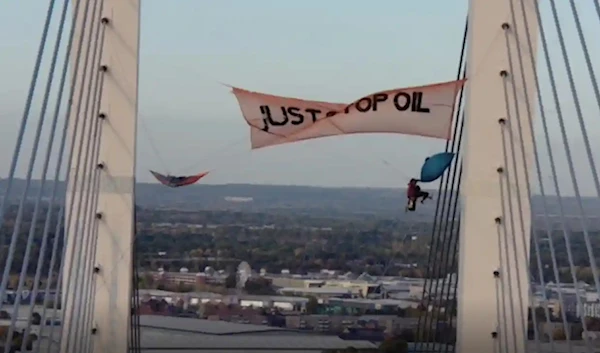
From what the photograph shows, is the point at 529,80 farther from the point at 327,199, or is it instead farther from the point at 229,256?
the point at 229,256

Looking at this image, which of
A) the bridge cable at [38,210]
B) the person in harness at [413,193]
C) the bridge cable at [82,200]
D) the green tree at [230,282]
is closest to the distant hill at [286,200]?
the green tree at [230,282]

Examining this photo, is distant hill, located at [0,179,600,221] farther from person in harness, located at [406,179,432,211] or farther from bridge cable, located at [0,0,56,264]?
bridge cable, located at [0,0,56,264]

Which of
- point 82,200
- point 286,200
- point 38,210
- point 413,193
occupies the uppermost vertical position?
point 286,200

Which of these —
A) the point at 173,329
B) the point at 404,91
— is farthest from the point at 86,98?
the point at 173,329

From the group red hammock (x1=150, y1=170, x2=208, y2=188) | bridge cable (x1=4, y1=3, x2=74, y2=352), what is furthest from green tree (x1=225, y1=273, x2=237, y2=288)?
→ bridge cable (x1=4, y1=3, x2=74, y2=352)

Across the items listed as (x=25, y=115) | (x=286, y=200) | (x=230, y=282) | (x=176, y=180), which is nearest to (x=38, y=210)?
(x=25, y=115)

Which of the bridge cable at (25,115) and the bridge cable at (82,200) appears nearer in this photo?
the bridge cable at (25,115)

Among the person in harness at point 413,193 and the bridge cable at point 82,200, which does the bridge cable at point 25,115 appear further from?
the person in harness at point 413,193

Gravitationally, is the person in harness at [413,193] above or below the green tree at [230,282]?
below

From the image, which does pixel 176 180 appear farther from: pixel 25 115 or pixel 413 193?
pixel 25 115
